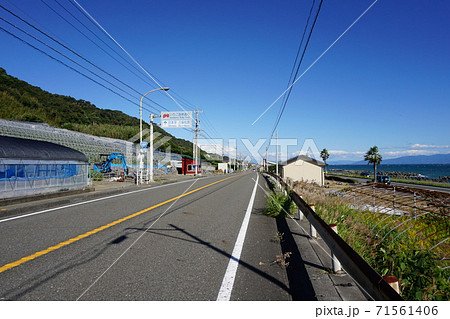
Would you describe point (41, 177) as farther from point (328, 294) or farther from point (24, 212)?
point (328, 294)

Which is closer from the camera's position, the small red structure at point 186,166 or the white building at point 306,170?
the white building at point 306,170

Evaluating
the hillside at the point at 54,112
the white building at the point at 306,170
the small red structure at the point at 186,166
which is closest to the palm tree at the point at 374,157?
the white building at the point at 306,170

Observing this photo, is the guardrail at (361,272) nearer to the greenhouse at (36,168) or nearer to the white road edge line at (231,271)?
the white road edge line at (231,271)

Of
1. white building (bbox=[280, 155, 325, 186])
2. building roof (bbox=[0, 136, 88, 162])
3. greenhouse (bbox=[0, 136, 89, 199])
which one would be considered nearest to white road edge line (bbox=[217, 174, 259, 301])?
greenhouse (bbox=[0, 136, 89, 199])

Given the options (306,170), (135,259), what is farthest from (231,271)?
(306,170)

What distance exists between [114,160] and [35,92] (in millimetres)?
64895

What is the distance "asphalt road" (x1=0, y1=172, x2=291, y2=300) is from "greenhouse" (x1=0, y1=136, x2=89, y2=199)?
4.11m

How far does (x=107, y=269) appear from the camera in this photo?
149 inches

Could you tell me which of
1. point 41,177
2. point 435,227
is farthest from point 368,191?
point 41,177

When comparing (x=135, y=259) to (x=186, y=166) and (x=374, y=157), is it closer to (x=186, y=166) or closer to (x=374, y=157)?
(x=186, y=166)

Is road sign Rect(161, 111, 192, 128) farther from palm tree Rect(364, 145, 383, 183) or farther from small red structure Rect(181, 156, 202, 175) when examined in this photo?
palm tree Rect(364, 145, 383, 183)

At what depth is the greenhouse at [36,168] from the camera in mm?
10242

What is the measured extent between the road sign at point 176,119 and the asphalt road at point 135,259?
77.5 ft

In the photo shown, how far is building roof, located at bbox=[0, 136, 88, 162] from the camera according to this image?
34.7 ft
